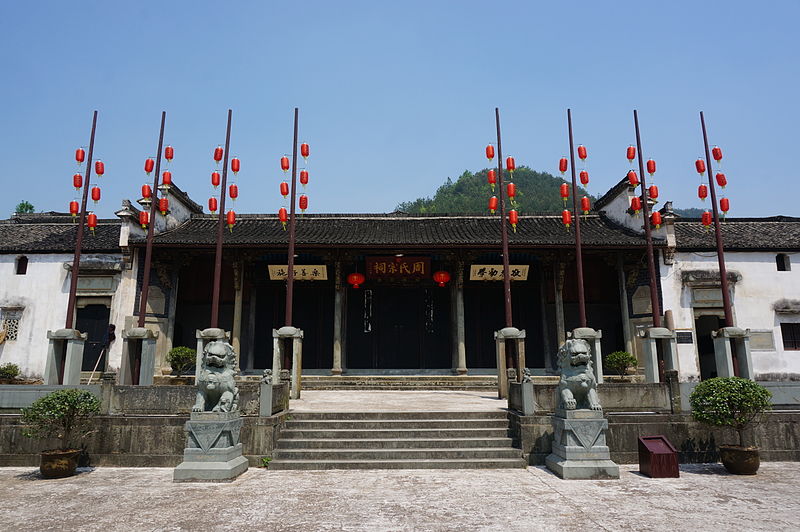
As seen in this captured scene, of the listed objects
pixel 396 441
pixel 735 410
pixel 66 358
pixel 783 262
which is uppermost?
pixel 783 262

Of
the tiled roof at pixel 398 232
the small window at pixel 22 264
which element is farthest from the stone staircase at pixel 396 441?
the small window at pixel 22 264

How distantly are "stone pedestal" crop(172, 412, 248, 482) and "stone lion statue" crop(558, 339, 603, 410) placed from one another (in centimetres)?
539

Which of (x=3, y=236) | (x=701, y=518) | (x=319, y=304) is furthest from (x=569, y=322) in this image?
(x=3, y=236)

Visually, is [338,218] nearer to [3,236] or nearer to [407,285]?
[407,285]

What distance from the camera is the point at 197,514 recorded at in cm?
558

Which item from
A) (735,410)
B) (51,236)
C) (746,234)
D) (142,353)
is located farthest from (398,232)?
→ (51,236)

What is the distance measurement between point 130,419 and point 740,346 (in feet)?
43.7

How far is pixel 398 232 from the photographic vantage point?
19453 millimetres

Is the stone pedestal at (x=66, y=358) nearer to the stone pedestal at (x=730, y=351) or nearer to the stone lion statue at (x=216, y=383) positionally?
the stone lion statue at (x=216, y=383)

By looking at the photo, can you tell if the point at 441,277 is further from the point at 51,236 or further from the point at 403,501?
the point at 51,236

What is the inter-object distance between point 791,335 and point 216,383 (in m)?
18.8

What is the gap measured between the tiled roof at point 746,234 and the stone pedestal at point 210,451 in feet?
53.1

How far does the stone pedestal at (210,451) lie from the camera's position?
7188 mm

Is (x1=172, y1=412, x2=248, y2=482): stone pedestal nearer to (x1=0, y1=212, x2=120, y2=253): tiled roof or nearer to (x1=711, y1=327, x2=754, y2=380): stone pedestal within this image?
(x1=711, y1=327, x2=754, y2=380): stone pedestal
